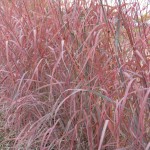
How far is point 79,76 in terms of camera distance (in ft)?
8.13

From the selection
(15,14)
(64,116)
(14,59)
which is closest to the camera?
(64,116)

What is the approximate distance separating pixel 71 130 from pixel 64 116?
0.75 ft

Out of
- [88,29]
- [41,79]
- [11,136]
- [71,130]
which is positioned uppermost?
[88,29]

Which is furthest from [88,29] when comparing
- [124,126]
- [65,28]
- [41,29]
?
[124,126]

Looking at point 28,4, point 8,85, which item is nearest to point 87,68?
point 8,85

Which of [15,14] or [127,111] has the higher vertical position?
[15,14]

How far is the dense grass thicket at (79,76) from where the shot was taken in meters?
2.16

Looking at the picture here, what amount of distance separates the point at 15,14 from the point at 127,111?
1.62 meters

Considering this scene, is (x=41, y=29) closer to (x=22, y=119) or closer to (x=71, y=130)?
(x=22, y=119)

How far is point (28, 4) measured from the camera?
3490 millimetres

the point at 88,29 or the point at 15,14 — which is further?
the point at 15,14

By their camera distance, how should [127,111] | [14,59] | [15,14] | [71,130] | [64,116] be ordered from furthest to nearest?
[15,14] → [14,59] → [64,116] → [71,130] → [127,111]

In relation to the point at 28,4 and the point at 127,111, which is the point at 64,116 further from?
the point at 28,4

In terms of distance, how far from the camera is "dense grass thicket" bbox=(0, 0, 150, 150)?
2158 millimetres
